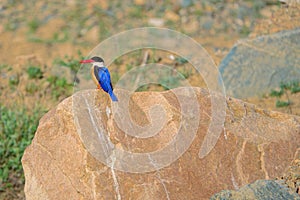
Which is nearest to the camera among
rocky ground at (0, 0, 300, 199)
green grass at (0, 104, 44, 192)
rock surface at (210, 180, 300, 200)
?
rock surface at (210, 180, 300, 200)

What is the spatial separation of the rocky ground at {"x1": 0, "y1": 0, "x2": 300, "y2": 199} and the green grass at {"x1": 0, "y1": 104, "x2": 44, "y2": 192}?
17 centimetres

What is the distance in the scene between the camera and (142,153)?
424 cm

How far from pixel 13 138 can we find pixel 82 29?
101 inches

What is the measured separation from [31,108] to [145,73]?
1.39m

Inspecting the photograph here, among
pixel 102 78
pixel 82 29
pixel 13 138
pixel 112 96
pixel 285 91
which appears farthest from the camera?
pixel 82 29

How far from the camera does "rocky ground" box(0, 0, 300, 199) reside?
287 inches

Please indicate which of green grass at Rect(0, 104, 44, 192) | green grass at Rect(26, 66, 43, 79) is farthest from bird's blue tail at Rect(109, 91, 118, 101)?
green grass at Rect(26, 66, 43, 79)

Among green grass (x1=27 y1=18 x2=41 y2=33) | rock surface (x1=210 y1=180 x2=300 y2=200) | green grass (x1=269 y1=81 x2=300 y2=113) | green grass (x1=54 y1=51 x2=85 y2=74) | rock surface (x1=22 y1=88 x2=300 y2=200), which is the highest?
green grass (x1=27 y1=18 x2=41 y2=33)

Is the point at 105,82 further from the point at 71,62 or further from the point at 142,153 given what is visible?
the point at 71,62

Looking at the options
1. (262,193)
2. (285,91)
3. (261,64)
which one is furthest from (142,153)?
(261,64)

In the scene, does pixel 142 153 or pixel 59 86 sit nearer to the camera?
pixel 142 153

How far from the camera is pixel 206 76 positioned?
6.94 metres

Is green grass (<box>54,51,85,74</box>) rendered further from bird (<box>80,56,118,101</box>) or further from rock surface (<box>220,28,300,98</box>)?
bird (<box>80,56,118,101</box>)

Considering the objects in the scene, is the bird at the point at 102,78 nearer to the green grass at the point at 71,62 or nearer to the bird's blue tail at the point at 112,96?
the bird's blue tail at the point at 112,96
